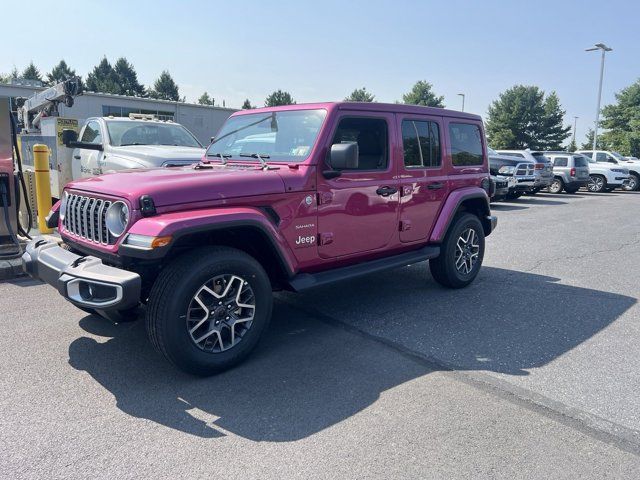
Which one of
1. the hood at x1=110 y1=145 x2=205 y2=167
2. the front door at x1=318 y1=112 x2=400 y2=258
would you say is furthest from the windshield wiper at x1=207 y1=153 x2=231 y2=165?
the hood at x1=110 y1=145 x2=205 y2=167

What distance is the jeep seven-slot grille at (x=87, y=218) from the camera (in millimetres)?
3506

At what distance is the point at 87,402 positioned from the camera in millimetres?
3143

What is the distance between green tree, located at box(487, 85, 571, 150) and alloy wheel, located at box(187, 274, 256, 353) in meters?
59.4

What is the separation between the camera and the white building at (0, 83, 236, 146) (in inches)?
1127

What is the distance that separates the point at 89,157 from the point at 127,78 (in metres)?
72.7

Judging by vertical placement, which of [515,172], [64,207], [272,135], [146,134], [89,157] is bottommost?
[515,172]

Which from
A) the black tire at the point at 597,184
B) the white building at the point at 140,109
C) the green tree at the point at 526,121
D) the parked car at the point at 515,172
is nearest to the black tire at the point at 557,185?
the black tire at the point at 597,184

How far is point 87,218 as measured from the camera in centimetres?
370

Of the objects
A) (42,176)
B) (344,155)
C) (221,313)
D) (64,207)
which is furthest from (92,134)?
(221,313)

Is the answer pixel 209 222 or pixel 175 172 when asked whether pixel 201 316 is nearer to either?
pixel 209 222

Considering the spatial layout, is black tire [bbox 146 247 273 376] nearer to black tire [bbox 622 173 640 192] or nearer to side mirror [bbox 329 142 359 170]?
side mirror [bbox 329 142 359 170]

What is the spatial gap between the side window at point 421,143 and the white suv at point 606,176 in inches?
818

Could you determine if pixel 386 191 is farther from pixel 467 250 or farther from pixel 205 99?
pixel 205 99

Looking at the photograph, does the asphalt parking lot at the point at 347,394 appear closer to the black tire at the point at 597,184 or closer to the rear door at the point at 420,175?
the rear door at the point at 420,175
